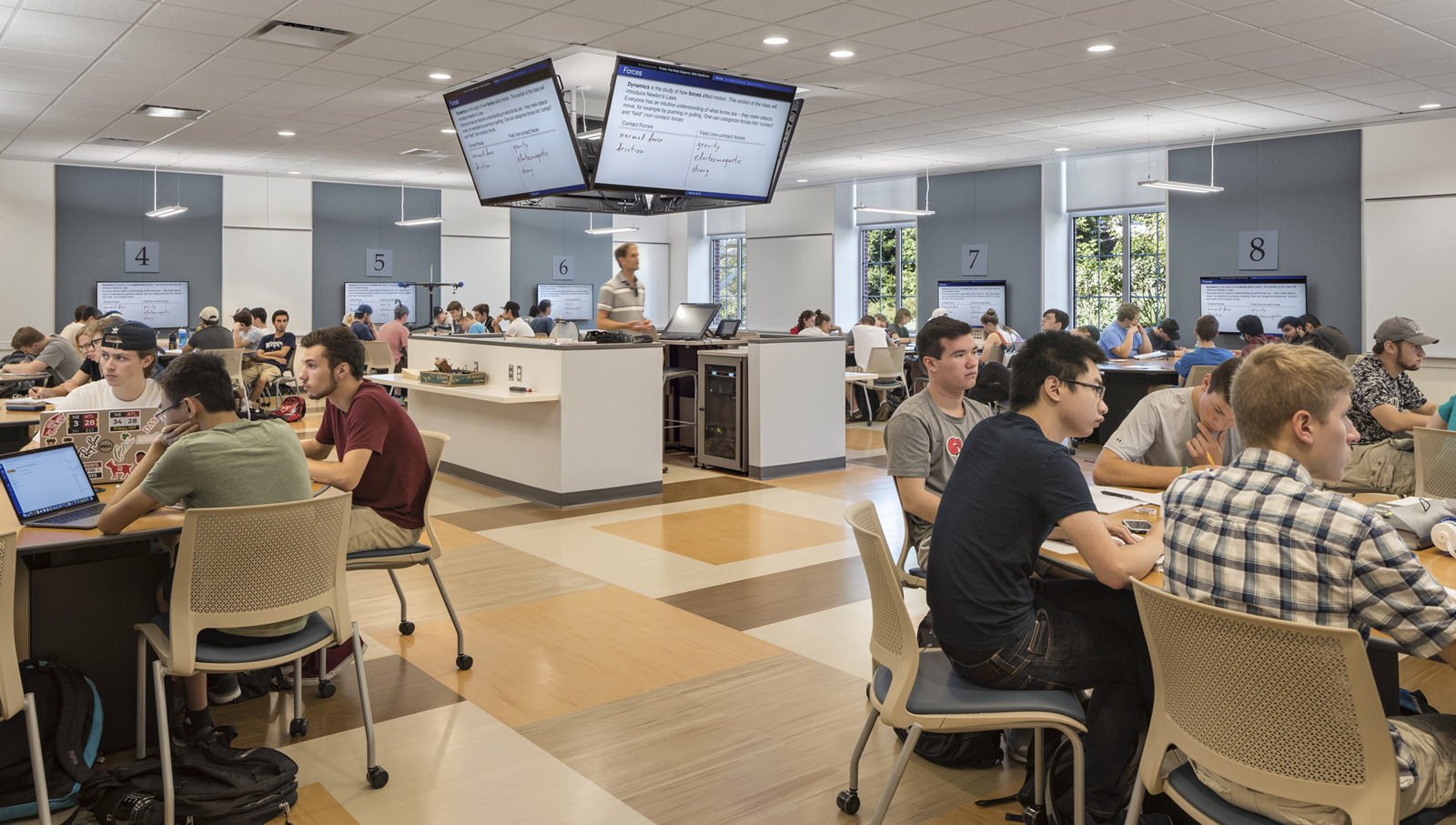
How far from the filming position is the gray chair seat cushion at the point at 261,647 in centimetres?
262

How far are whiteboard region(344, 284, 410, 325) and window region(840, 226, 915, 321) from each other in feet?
23.1

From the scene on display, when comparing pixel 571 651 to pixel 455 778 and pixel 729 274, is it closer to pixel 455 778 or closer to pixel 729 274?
pixel 455 778

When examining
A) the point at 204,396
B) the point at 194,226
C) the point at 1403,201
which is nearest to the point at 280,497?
the point at 204,396

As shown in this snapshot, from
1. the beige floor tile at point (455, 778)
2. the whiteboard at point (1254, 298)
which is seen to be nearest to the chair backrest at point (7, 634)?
the beige floor tile at point (455, 778)

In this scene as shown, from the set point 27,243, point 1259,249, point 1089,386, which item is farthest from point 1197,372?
point 27,243

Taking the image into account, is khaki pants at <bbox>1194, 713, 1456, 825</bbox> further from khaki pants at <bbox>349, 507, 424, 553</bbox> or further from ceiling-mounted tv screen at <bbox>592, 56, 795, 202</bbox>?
ceiling-mounted tv screen at <bbox>592, 56, 795, 202</bbox>

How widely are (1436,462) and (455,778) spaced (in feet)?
12.3

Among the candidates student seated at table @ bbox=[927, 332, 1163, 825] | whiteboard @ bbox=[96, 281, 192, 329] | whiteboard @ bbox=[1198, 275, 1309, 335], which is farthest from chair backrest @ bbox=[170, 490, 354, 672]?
whiteboard @ bbox=[96, 281, 192, 329]

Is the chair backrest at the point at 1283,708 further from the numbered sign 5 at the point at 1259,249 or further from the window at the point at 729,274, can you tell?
the window at the point at 729,274

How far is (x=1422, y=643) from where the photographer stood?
67.7 inches

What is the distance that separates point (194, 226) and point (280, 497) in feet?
44.4

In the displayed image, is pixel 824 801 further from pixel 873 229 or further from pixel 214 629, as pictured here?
pixel 873 229

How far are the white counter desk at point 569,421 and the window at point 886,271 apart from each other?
8.89 m

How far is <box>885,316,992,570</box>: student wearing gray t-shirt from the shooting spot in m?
3.27
